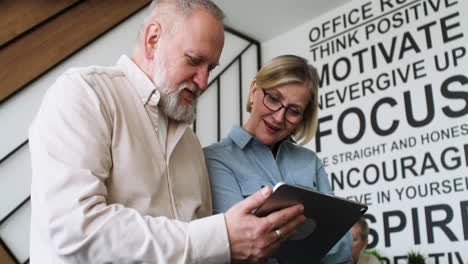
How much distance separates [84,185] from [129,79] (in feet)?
1.25

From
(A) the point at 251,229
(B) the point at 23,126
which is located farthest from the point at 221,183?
(B) the point at 23,126

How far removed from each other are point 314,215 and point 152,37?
617 mm

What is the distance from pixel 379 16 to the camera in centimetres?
371

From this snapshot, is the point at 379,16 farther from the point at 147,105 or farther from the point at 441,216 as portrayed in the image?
the point at 147,105

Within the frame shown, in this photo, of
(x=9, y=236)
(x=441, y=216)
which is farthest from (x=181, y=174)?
(x=441, y=216)

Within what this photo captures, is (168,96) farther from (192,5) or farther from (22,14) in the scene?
(22,14)

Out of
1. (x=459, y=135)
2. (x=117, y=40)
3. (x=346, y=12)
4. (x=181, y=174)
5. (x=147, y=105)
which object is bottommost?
(x=181, y=174)

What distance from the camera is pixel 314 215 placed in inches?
47.1

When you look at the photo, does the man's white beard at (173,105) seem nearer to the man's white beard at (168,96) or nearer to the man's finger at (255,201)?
the man's white beard at (168,96)

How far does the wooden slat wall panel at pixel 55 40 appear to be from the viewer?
300cm

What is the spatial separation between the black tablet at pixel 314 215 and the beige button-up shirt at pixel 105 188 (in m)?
0.16

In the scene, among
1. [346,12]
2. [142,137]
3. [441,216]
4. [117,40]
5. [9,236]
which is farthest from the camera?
[346,12]

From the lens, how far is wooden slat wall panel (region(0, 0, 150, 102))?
300 centimetres

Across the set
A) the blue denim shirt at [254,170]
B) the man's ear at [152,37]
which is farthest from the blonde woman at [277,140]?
the man's ear at [152,37]
